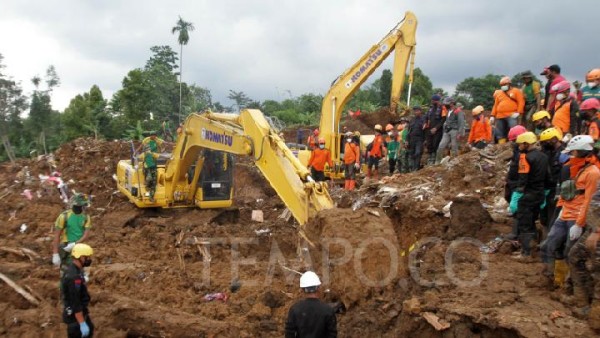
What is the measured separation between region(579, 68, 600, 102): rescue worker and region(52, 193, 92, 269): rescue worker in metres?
7.81

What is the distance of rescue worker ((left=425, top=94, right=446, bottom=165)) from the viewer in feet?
36.8

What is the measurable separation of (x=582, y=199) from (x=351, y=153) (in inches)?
335

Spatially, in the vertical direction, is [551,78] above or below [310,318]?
above

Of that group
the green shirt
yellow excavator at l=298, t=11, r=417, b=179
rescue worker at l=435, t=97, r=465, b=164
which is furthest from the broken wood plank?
yellow excavator at l=298, t=11, r=417, b=179

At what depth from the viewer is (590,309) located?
4785mm

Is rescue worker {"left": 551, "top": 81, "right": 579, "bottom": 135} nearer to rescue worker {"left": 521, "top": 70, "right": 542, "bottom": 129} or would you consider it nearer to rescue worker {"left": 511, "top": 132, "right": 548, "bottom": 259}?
rescue worker {"left": 511, "top": 132, "right": 548, "bottom": 259}

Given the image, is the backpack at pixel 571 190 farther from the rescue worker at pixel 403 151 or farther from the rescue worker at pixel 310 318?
the rescue worker at pixel 403 151

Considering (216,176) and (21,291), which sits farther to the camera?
(216,176)

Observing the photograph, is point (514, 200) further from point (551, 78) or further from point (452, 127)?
point (452, 127)

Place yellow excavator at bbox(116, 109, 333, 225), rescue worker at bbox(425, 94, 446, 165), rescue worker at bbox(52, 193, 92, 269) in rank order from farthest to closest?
rescue worker at bbox(425, 94, 446, 165) < rescue worker at bbox(52, 193, 92, 269) < yellow excavator at bbox(116, 109, 333, 225)

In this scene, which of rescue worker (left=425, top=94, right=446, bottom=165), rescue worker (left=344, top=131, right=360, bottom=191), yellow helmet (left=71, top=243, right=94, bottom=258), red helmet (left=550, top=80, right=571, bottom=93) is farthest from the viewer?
rescue worker (left=344, top=131, right=360, bottom=191)

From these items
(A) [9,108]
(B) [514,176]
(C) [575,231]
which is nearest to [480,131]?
(B) [514,176]

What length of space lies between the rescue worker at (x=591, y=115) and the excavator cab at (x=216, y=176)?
7.21 meters

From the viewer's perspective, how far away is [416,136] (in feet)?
39.4
